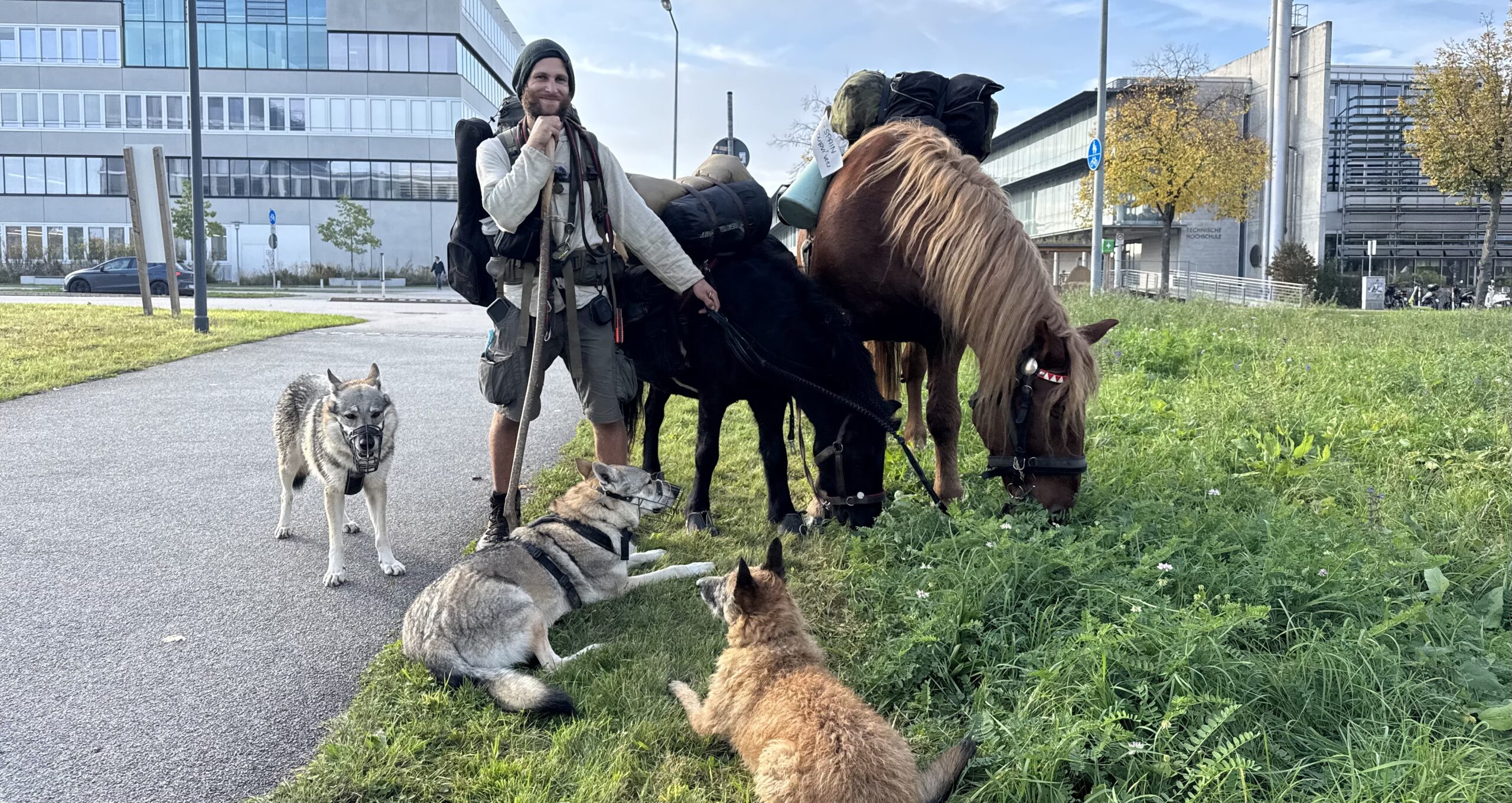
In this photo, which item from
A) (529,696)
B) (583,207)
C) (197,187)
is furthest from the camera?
(197,187)

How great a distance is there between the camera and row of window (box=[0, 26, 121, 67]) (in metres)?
48.1

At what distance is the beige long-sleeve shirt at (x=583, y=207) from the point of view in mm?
4020

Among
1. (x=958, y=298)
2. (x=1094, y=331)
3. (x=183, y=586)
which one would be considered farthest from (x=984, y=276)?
(x=183, y=586)

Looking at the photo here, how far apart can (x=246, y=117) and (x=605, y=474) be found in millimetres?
53729

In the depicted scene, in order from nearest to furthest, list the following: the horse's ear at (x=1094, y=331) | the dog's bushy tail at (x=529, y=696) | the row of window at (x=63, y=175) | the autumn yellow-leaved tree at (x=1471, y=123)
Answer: the dog's bushy tail at (x=529, y=696) → the horse's ear at (x=1094, y=331) → the autumn yellow-leaved tree at (x=1471, y=123) → the row of window at (x=63, y=175)

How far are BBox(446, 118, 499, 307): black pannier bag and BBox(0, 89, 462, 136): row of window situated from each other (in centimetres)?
4807

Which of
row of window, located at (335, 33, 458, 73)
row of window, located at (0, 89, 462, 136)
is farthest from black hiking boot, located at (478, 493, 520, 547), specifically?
row of window, located at (335, 33, 458, 73)

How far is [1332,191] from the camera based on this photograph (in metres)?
46.2

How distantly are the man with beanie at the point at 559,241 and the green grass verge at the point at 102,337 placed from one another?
678cm

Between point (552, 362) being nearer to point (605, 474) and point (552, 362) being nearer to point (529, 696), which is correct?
point (605, 474)

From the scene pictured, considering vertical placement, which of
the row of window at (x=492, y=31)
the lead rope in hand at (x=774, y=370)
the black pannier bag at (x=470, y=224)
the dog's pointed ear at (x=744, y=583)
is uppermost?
the row of window at (x=492, y=31)

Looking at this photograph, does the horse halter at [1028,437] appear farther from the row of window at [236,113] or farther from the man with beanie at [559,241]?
the row of window at [236,113]

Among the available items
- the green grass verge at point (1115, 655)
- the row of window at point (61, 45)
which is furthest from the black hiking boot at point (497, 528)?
the row of window at point (61, 45)

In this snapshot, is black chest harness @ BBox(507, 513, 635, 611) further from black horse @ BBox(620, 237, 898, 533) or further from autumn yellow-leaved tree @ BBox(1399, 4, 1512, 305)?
autumn yellow-leaved tree @ BBox(1399, 4, 1512, 305)
